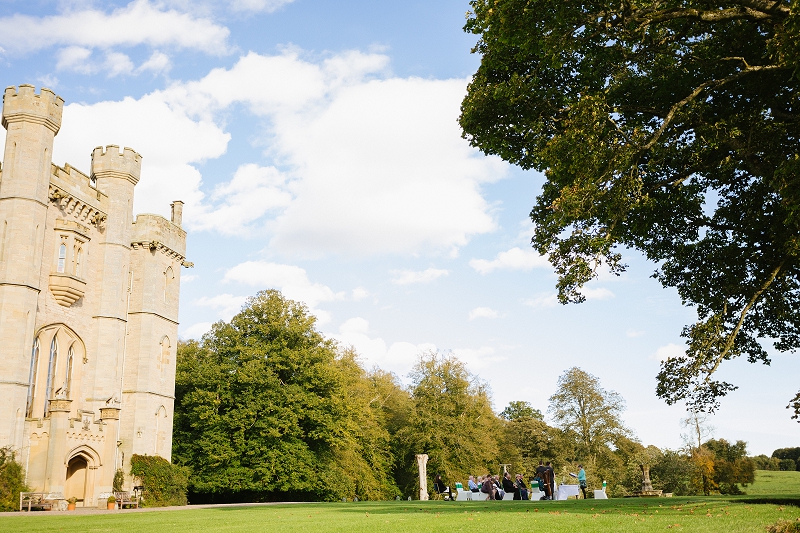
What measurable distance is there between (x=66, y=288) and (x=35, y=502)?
10137 mm

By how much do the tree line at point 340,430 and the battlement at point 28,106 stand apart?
19024 millimetres

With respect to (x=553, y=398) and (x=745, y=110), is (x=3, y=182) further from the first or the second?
(x=553, y=398)

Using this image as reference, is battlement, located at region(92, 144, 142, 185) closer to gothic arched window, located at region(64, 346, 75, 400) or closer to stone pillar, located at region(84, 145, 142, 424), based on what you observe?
stone pillar, located at region(84, 145, 142, 424)

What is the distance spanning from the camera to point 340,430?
44.6 metres

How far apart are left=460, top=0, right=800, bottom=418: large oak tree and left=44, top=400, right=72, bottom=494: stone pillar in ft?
73.9

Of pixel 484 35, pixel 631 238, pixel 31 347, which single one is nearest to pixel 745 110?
pixel 631 238

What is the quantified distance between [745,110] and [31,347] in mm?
28998

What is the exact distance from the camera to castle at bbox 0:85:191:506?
94.2 feet

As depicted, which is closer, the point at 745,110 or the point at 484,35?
the point at 484,35

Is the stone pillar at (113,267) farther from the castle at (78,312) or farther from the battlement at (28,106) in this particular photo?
the battlement at (28,106)

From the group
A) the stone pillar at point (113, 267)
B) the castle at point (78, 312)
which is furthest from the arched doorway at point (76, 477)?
the stone pillar at point (113, 267)

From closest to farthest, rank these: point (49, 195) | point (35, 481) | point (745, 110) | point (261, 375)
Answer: point (745, 110), point (35, 481), point (49, 195), point (261, 375)

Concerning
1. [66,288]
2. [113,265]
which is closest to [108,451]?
[66,288]

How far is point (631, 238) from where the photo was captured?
63.4ft
